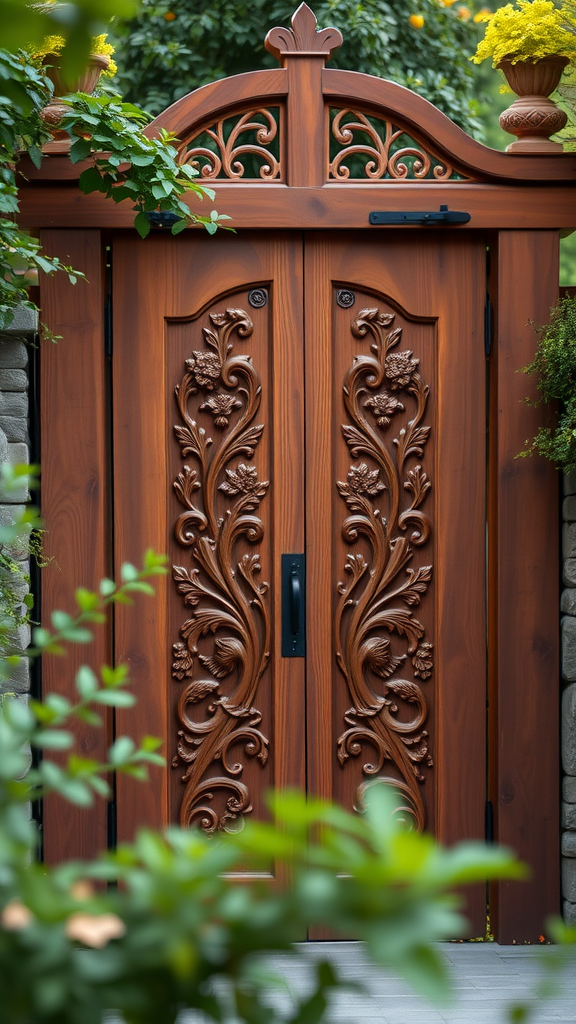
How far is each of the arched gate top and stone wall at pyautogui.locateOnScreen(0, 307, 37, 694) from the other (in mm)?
780

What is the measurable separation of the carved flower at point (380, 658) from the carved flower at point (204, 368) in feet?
3.33

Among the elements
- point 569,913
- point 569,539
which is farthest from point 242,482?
point 569,913

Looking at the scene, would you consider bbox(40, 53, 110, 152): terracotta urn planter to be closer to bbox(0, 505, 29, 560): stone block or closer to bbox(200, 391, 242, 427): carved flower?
bbox(200, 391, 242, 427): carved flower

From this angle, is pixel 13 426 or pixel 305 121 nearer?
pixel 13 426

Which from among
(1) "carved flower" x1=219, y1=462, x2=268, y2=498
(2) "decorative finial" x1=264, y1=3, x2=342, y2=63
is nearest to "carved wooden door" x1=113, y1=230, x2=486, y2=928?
(1) "carved flower" x1=219, y1=462, x2=268, y2=498

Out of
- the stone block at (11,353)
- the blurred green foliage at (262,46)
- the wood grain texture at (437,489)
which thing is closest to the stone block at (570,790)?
the wood grain texture at (437,489)

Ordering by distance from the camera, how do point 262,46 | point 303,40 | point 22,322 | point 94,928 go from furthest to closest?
point 262,46
point 303,40
point 22,322
point 94,928

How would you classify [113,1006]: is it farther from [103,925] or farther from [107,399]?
[107,399]

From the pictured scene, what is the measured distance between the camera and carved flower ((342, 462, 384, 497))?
3629mm

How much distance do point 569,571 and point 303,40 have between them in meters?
1.92

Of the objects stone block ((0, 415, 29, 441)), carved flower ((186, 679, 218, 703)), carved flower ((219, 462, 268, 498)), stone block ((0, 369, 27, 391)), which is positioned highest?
stone block ((0, 369, 27, 391))

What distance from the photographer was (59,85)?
3381 millimetres

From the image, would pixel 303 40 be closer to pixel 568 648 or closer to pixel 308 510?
pixel 308 510

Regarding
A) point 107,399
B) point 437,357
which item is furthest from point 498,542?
point 107,399
